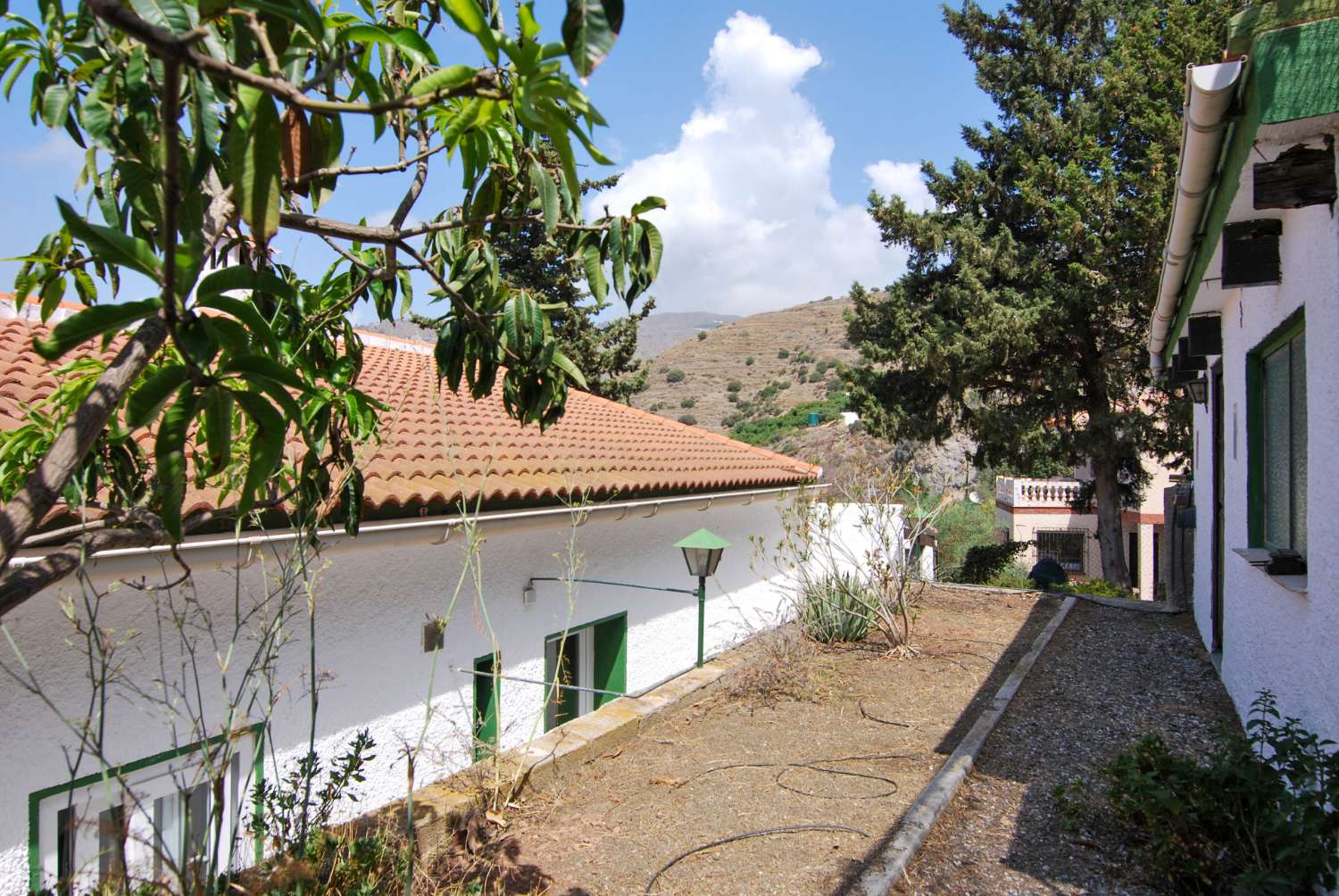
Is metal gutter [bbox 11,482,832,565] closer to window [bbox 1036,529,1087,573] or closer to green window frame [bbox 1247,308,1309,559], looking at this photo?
green window frame [bbox 1247,308,1309,559]

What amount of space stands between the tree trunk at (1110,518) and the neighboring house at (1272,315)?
1280cm

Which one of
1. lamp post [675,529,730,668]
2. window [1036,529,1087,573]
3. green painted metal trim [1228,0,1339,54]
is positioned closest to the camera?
green painted metal trim [1228,0,1339,54]

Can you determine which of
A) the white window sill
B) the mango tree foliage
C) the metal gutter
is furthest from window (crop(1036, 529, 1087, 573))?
the mango tree foliage

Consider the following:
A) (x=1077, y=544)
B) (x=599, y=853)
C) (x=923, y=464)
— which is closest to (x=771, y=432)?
(x=923, y=464)

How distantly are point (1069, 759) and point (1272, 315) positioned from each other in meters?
2.94

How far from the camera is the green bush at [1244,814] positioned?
2.95m

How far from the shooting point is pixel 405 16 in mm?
2936

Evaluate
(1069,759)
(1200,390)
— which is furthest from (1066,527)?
(1069,759)

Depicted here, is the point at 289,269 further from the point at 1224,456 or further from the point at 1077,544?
the point at 1077,544

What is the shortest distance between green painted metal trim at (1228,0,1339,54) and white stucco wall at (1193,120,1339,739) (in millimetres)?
399

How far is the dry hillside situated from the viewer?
58.1 metres

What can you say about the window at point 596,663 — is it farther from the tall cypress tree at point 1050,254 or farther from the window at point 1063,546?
the window at point 1063,546

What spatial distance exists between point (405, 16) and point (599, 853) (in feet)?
12.8

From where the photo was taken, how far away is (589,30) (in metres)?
1.41
